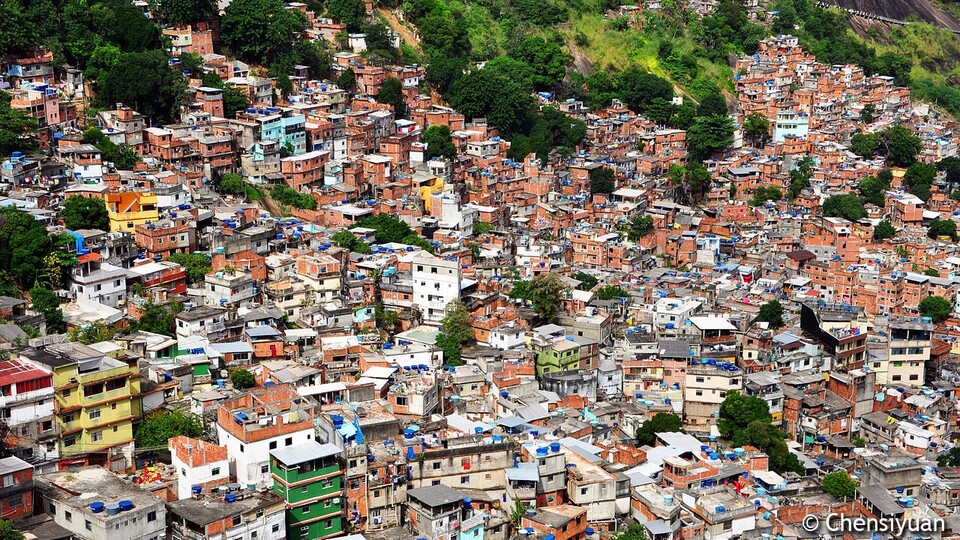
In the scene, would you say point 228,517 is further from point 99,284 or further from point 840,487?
point 840,487

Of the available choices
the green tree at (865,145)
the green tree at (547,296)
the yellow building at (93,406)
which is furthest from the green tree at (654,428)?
the green tree at (865,145)

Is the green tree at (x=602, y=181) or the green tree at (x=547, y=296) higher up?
the green tree at (x=602, y=181)

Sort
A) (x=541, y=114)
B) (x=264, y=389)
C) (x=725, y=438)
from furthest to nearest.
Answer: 1. (x=541, y=114)
2. (x=725, y=438)
3. (x=264, y=389)

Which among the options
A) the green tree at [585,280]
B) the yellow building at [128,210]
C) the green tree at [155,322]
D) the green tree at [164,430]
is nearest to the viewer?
the green tree at [164,430]

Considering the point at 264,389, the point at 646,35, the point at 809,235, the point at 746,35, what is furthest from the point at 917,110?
the point at 264,389

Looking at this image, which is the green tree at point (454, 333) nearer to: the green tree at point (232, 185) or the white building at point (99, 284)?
the white building at point (99, 284)

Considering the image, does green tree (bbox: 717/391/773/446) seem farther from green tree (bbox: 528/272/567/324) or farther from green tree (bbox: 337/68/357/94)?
green tree (bbox: 337/68/357/94)

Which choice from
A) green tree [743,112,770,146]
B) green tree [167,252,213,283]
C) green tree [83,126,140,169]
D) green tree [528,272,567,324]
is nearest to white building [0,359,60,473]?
green tree [167,252,213,283]

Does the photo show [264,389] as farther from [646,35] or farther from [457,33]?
[646,35]
